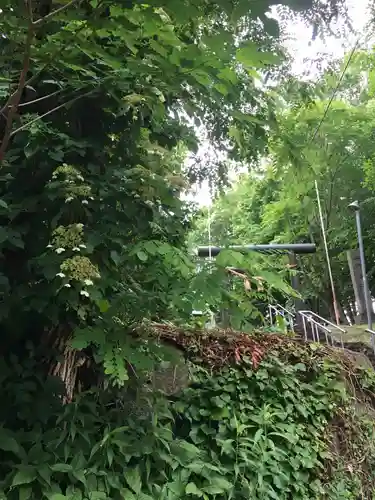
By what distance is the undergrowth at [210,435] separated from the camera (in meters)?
2.42

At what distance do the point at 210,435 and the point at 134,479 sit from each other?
2.66 ft

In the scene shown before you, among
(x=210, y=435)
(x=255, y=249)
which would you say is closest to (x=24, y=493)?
(x=210, y=435)

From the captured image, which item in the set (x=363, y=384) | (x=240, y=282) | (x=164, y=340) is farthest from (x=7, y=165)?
(x=363, y=384)

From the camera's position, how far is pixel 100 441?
8.49 feet

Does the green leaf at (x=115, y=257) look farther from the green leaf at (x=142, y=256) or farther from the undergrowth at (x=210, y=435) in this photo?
the undergrowth at (x=210, y=435)

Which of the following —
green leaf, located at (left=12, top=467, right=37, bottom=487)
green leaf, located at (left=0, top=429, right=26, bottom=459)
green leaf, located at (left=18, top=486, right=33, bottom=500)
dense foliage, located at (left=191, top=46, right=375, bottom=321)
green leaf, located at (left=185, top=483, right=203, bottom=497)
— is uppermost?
dense foliage, located at (left=191, top=46, right=375, bottom=321)

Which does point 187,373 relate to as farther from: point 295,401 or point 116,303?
point 116,303

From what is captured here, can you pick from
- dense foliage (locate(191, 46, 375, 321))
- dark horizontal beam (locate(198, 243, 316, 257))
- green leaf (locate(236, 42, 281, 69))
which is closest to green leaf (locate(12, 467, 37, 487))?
dark horizontal beam (locate(198, 243, 316, 257))

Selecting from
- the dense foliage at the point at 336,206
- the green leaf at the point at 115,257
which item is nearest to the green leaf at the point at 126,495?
the green leaf at the point at 115,257

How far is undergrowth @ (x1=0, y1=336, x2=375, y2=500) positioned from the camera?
2424 millimetres

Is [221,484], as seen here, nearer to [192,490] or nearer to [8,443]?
[192,490]

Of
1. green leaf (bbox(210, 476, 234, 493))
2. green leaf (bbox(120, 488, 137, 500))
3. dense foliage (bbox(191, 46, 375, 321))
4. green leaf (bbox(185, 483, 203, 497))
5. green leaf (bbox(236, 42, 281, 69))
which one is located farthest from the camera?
dense foliage (bbox(191, 46, 375, 321))

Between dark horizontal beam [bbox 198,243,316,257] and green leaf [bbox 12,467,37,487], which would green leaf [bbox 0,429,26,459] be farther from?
dark horizontal beam [bbox 198,243,316,257]

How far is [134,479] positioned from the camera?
2.59 metres
